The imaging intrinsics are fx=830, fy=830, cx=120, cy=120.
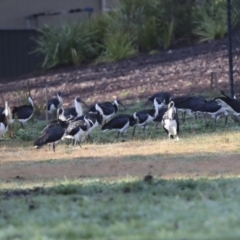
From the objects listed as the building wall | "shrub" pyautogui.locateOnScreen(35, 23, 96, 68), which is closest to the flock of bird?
"shrub" pyautogui.locateOnScreen(35, 23, 96, 68)

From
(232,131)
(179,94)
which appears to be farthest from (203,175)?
(179,94)

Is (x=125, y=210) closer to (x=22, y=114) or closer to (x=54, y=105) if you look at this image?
(x=22, y=114)

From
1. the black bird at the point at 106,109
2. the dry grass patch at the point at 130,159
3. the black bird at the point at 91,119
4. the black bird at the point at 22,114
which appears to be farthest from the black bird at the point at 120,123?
the black bird at the point at 22,114

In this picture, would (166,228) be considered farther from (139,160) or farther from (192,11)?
(192,11)

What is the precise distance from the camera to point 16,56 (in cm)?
3606

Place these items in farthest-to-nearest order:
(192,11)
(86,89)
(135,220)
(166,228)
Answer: (192,11) < (86,89) < (135,220) < (166,228)

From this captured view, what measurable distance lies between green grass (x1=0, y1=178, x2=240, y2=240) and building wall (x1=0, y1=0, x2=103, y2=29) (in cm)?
2648

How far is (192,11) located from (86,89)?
726cm

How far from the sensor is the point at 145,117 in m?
20.4

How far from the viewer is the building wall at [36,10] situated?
37.8m

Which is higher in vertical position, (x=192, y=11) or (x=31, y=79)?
(x=192, y=11)

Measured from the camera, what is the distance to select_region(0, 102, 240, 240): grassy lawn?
859cm

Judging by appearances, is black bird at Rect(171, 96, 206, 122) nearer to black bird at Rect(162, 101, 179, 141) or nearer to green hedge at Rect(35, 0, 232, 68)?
black bird at Rect(162, 101, 179, 141)

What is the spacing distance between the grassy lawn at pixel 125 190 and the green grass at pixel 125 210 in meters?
0.01
